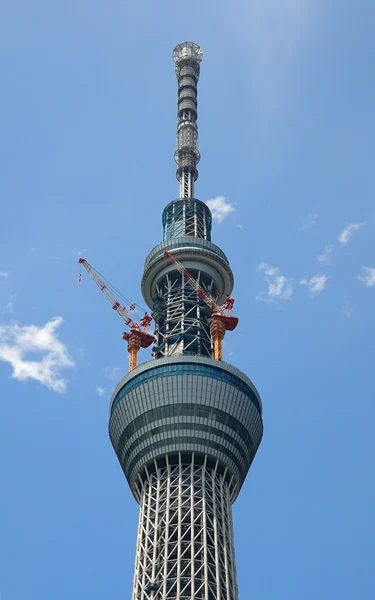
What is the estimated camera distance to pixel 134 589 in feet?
442

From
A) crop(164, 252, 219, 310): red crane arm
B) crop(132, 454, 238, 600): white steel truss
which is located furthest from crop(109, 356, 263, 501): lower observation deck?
crop(164, 252, 219, 310): red crane arm

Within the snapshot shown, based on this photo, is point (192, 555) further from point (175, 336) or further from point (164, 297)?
point (164, 297)

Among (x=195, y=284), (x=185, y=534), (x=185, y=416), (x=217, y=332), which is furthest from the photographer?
(x=195, y=284)

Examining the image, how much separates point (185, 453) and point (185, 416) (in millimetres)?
5766

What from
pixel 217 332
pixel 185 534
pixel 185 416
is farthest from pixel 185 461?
pixel 217 332

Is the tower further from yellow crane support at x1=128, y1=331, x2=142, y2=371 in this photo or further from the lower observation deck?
yellow crane support at x1=128, y1=331, x2=142, y2=371

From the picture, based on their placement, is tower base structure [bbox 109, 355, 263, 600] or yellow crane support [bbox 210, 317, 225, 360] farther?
yellow crane support [bbox 210, 317, 225, 360]

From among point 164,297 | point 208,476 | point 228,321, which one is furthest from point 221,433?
point 164,297

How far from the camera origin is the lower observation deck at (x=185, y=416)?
142 metres

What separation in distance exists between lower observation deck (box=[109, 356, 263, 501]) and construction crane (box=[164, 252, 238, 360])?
1231 centimetres

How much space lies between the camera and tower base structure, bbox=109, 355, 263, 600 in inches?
5374

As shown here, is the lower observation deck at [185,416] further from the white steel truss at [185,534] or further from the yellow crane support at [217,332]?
the yellow crane support at [217,332]

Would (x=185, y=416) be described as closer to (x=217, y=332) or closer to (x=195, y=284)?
(x=217, y=332)

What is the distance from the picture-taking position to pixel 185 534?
137 m
